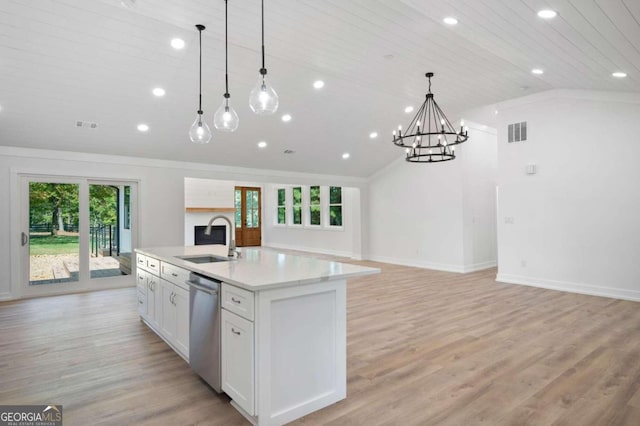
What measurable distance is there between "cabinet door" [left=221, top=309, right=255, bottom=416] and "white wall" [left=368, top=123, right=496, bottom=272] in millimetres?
6471

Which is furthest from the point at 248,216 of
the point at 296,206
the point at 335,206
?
the point at 335,206

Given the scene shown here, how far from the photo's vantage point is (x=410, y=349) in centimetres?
343

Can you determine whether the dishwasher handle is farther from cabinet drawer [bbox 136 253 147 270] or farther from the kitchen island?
cabinet drawer [bbox 136 253 147 270]

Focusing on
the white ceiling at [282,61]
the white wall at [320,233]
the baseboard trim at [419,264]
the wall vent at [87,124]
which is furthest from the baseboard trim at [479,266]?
the wall vent at [87,124]

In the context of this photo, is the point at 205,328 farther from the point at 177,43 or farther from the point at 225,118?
the point at 177,43

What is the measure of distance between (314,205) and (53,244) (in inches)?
282

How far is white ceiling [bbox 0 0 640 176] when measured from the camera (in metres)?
3.33

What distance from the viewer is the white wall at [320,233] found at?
10070mm

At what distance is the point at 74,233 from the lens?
242 inches

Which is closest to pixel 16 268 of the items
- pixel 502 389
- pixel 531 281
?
pixel 502 389

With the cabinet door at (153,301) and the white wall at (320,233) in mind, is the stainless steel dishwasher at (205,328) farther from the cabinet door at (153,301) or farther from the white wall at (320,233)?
the white wall at (320,233)

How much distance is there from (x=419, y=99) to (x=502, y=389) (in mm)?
4933

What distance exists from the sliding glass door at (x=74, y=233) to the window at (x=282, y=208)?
21.7ft

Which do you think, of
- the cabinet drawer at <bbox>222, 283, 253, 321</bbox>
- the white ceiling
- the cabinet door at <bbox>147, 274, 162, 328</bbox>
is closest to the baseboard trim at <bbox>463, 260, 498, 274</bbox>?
the white ceiling
